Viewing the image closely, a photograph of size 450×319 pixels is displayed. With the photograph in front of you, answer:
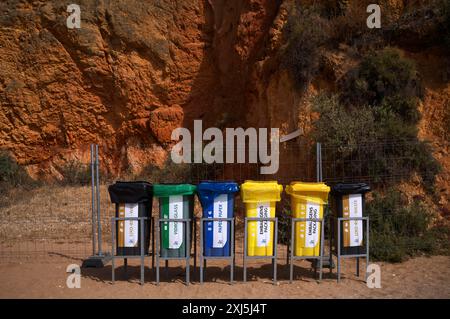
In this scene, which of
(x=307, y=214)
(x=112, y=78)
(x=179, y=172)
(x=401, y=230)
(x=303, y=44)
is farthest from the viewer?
(x=112, y=78)

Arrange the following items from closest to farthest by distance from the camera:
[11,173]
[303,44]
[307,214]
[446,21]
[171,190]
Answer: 1. [171,190]
2. [307,214]
3. [446,21]
4. [303,44]
5. [11,173]

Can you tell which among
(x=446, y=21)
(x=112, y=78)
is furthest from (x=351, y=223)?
(x=112, y=78)

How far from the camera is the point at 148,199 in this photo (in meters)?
6.43

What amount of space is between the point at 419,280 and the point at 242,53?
8.47 meters

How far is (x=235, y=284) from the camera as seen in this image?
651cm

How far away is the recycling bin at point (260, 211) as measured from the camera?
6242 mm

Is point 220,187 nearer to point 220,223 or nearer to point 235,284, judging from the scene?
point 220,223

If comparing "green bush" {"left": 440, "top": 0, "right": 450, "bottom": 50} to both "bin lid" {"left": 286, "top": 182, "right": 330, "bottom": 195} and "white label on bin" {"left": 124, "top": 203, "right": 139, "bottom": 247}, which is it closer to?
"bin lid" {"left": 286, "top": 182, "right": 330, "bottom": 195}

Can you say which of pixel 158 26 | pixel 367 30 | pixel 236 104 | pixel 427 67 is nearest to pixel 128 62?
pixel 158 26

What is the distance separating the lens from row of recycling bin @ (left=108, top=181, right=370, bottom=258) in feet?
20.5

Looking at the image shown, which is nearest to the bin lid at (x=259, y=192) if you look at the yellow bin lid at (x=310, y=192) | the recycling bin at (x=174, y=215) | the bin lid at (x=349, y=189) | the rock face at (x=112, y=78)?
the yellow bin lid at (x=310, y=192)


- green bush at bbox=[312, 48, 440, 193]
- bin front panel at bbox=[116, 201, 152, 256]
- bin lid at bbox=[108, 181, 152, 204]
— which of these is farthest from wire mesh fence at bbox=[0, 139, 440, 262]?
bin lid at bbox=[108, 181, 152, 204]

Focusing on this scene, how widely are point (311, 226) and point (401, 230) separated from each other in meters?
2.75

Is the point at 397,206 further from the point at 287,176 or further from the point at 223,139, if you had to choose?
the point at 223,139
